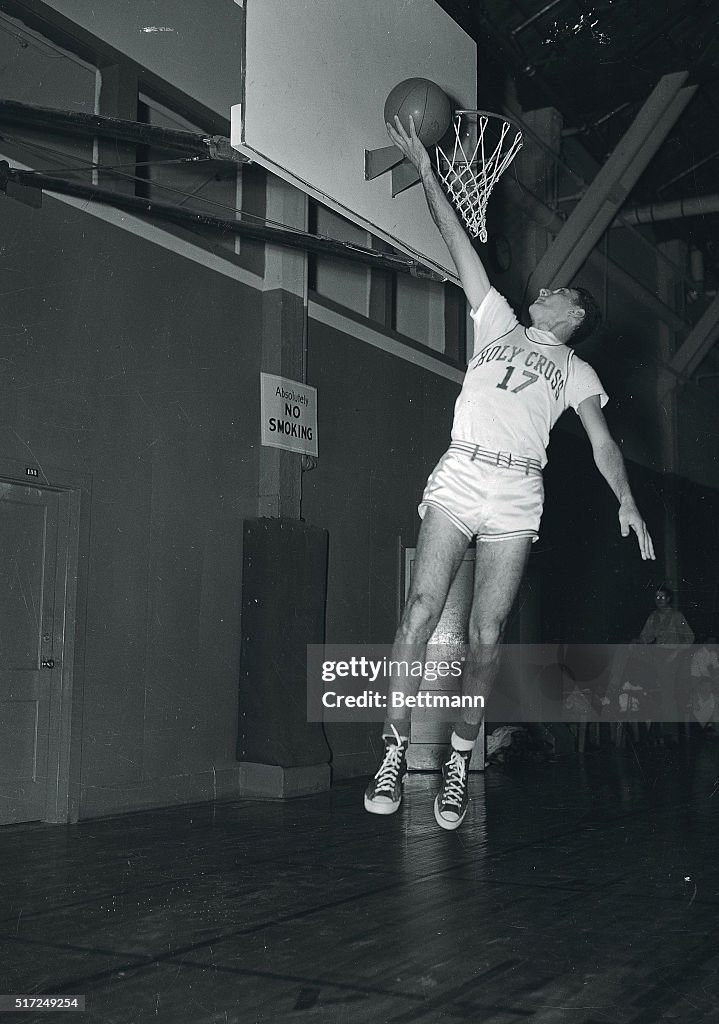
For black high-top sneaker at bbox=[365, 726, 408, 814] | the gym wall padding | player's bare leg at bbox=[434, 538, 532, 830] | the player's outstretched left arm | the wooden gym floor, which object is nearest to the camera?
the wooden gym floor

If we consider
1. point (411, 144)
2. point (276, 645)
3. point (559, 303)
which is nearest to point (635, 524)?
point (559, 303)

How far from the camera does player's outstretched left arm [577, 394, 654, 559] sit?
2.76 metres

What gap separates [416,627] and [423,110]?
1.68 meters

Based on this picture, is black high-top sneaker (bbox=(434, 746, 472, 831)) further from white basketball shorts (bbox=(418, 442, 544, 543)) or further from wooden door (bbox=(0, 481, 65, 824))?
wooden door (bbox=(0, 481, 65, 824))

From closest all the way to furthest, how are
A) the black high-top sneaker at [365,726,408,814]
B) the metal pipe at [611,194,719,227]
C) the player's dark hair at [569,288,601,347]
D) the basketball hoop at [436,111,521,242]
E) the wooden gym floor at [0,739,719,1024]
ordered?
the wooden gym floor at [0,739,719,1024]
the black high-top sneaker at [365,726,408,814]
the player's dark hair at [569,288,601,347]
the basketball hoop at [436,111,521,242]
the metal pipe at [611,194,719,227]

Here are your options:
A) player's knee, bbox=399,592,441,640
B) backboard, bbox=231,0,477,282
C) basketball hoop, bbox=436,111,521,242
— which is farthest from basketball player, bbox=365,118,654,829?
basketball hoop, bbox=436,111,521,242

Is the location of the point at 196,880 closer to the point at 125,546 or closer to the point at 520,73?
the point at 125,546

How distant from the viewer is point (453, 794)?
295 cm

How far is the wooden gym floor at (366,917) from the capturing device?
2.40 metres

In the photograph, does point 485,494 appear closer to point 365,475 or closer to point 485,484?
point 485,484

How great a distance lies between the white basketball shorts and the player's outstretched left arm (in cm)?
20

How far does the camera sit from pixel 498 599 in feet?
9.42

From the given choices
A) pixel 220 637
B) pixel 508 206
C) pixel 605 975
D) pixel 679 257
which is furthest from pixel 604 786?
A: pixel 679 257

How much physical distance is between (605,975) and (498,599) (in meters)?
0.98
